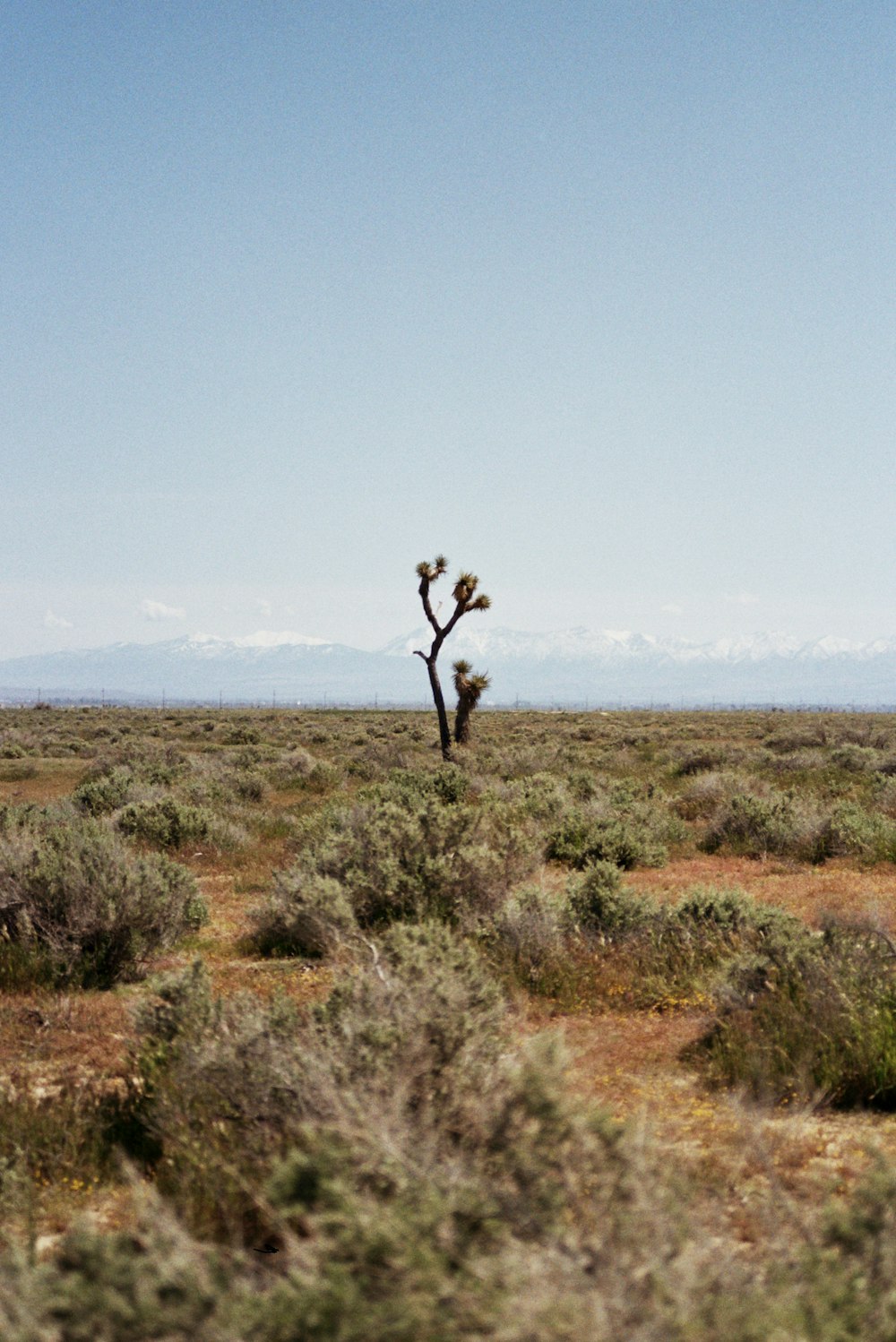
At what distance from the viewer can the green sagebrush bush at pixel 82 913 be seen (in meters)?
8.64

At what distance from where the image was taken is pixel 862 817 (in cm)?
1522

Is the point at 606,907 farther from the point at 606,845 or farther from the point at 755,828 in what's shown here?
the point at 755,828

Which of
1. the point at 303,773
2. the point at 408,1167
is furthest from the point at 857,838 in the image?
the point at 303,773

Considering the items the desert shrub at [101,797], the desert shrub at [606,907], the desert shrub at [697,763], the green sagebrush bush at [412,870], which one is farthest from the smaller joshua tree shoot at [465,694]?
the desert shrub at [606,907]

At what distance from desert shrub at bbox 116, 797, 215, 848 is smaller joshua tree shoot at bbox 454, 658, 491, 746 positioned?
1314cm

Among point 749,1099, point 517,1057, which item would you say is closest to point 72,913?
point 517,1057

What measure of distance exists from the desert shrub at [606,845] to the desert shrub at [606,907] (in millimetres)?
3654

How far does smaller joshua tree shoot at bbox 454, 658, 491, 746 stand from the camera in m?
29.1

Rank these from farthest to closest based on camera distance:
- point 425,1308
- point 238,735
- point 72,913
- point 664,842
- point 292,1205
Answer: point 238,735
point 664,842
point 72,913
point 292,1205
point 425,1308

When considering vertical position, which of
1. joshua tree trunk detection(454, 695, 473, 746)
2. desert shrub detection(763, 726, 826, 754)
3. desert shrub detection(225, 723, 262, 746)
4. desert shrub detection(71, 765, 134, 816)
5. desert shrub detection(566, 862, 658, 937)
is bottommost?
desert shrub detection(225, 723, 262, 746)

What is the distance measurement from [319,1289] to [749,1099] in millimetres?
4150

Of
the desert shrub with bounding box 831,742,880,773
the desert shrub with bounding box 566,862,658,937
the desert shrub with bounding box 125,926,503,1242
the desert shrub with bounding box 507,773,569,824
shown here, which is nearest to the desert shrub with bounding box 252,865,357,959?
the desert shrub with bounding box 566,862,658,937

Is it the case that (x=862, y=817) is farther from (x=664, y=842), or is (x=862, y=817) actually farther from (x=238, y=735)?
(x=238, y=735)

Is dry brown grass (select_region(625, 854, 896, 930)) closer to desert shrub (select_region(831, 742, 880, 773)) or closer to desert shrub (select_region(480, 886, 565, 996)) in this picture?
desert shrub (select_region(480, 886, 565, 996))
